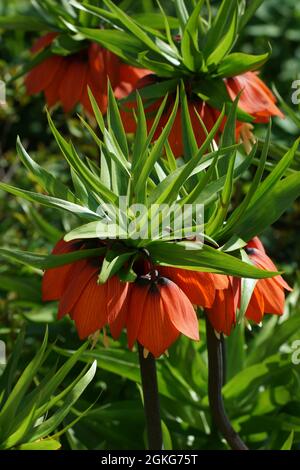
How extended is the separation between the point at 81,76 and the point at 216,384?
0.75 meters

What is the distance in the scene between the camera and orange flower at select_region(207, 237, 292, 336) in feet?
4.39

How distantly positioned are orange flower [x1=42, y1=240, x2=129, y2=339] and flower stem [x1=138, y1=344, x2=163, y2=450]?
0.29ft

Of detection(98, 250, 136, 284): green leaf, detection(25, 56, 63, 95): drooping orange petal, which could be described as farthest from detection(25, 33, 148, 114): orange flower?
detection(98, 250, 136, 284): green leaf

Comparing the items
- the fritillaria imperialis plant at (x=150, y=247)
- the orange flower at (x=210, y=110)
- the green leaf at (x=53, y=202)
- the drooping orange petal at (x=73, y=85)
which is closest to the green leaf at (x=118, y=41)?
the orange flower at (x=210, y=110)

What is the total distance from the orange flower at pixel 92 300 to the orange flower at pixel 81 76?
2.37 ft

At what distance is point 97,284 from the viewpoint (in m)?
1.26

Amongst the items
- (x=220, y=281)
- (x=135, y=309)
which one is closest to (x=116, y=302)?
(x=135, y=309)

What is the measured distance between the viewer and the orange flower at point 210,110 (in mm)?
1655

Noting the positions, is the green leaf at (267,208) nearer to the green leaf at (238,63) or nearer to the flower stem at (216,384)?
the flower stem at (216,384)

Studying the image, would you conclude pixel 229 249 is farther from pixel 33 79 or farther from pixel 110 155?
pixel 33 79

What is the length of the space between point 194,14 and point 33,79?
1.77 ft

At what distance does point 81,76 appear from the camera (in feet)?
6.55

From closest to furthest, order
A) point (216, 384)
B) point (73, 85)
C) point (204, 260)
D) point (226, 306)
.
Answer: point (204, 260) < point (226, 306) < point (216, 384) < point (73, 85)

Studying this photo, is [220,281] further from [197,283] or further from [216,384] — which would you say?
[216,384]
